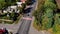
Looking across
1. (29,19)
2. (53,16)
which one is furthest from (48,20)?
(29,19)

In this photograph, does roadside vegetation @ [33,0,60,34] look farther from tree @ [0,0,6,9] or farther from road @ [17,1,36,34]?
tree @ [0,0,6,9]

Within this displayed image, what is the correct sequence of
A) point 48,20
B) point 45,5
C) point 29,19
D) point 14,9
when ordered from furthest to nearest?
1. point 14,9
2. point 29,19
3. point 45,5
4. point 48,20

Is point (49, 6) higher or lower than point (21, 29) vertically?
higher

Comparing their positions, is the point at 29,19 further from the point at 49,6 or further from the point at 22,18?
the point at 49,6

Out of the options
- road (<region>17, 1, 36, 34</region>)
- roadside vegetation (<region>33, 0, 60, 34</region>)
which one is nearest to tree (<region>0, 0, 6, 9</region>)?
road (<region>17, 1, 36, 34</region>)

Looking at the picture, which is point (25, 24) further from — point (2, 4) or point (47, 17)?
point (2, 4)

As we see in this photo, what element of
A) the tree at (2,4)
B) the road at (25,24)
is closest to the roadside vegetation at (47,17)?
the road at (25,24)

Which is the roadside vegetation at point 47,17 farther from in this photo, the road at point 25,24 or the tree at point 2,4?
the tree at point 2,4

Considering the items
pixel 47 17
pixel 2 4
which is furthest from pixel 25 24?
pixel 2 4
